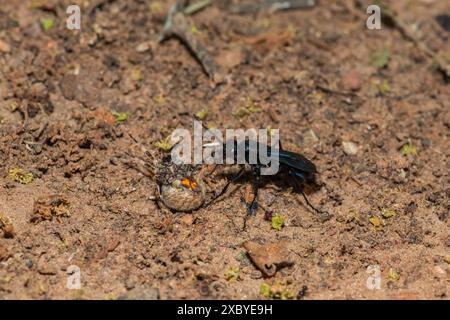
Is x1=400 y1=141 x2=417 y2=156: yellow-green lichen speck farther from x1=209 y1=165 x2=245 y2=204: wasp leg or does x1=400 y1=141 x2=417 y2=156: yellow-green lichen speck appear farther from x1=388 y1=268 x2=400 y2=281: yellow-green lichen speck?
x1=209 y1=165 x2=245 y2=204: wasp leg

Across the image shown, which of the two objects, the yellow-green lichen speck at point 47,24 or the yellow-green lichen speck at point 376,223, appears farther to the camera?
the yellow-green lichen speck at point 47,24

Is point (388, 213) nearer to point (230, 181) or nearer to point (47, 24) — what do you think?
point (230, 181)

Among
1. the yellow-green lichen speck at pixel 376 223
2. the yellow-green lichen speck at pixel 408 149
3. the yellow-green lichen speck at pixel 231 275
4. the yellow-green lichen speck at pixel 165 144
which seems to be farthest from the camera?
the yellow-green lichen speck at pixel 408 149

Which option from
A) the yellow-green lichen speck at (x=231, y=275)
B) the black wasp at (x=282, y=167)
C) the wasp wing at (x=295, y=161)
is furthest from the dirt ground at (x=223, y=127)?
the wasp wing at (x=295, y=161)

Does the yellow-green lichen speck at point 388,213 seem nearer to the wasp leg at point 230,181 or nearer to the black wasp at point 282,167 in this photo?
the black wasp at point 282,167

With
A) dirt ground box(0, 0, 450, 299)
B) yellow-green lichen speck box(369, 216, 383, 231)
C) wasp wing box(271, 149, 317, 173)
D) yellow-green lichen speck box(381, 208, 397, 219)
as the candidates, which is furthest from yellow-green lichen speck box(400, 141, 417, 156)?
wasp wing box(271, 149, 317, 173)

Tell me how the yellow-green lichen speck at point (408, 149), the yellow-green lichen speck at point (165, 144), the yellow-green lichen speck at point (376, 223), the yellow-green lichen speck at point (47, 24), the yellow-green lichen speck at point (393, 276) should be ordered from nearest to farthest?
the yellow-green lichen speck at point (393, 276) < the yellow-green lichen speck at point (376, 223) < the yellow-green lichen speck at point (165, 144) < the yellow-green lichen speck at point (408, 149) < the yellow-green lichen speck at point (47, 24)

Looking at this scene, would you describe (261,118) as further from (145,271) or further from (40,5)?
(40,5)
